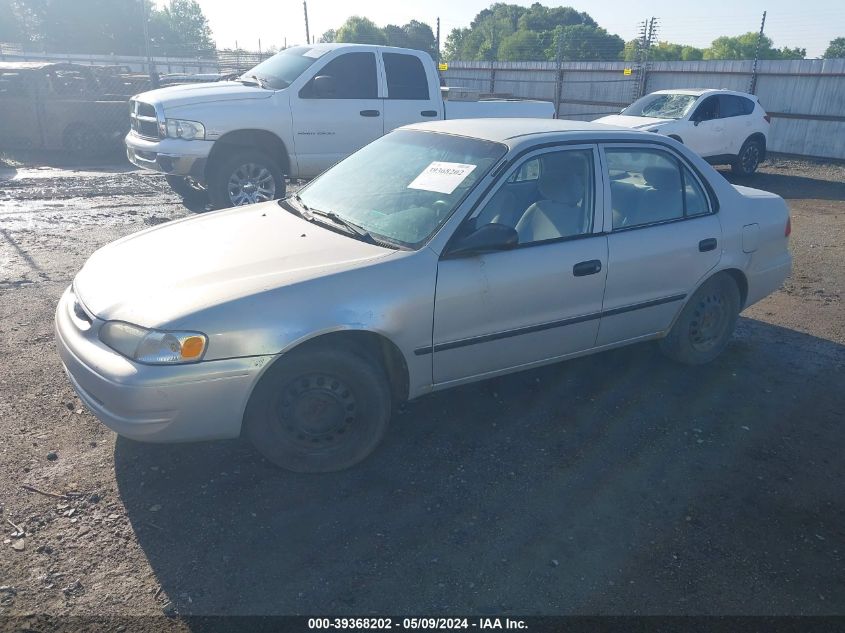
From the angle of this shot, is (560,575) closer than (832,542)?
Yes

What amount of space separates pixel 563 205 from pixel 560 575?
2.16m

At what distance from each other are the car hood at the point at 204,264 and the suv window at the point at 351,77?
4961 mm

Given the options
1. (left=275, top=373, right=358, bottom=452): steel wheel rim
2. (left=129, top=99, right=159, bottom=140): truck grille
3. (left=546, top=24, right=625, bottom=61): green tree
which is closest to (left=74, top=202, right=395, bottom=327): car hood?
(left=275, top=373, right=358, bottom=452): steel wheel rim

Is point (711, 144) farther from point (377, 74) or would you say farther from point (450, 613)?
point (450, 613)

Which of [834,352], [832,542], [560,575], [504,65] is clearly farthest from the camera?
[504,65]

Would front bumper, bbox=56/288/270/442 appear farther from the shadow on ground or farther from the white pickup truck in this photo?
the white pickup truck

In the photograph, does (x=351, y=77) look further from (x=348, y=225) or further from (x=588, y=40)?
(x=588, y=40)

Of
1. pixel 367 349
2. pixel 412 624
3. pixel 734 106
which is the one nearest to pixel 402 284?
pixel 367 349

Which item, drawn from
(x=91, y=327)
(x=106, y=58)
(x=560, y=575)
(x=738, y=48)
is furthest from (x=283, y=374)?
(x=738, y=48)

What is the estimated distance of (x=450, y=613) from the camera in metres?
2.62

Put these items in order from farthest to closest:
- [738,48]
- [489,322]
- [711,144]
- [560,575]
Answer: [738,48]
[711,144]
[489,322]
[560,575]

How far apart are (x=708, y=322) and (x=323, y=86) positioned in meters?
5.68

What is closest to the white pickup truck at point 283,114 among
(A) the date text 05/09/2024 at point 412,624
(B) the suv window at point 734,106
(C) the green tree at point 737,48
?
(B) the suv window at point 734,106

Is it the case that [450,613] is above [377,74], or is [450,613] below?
below
